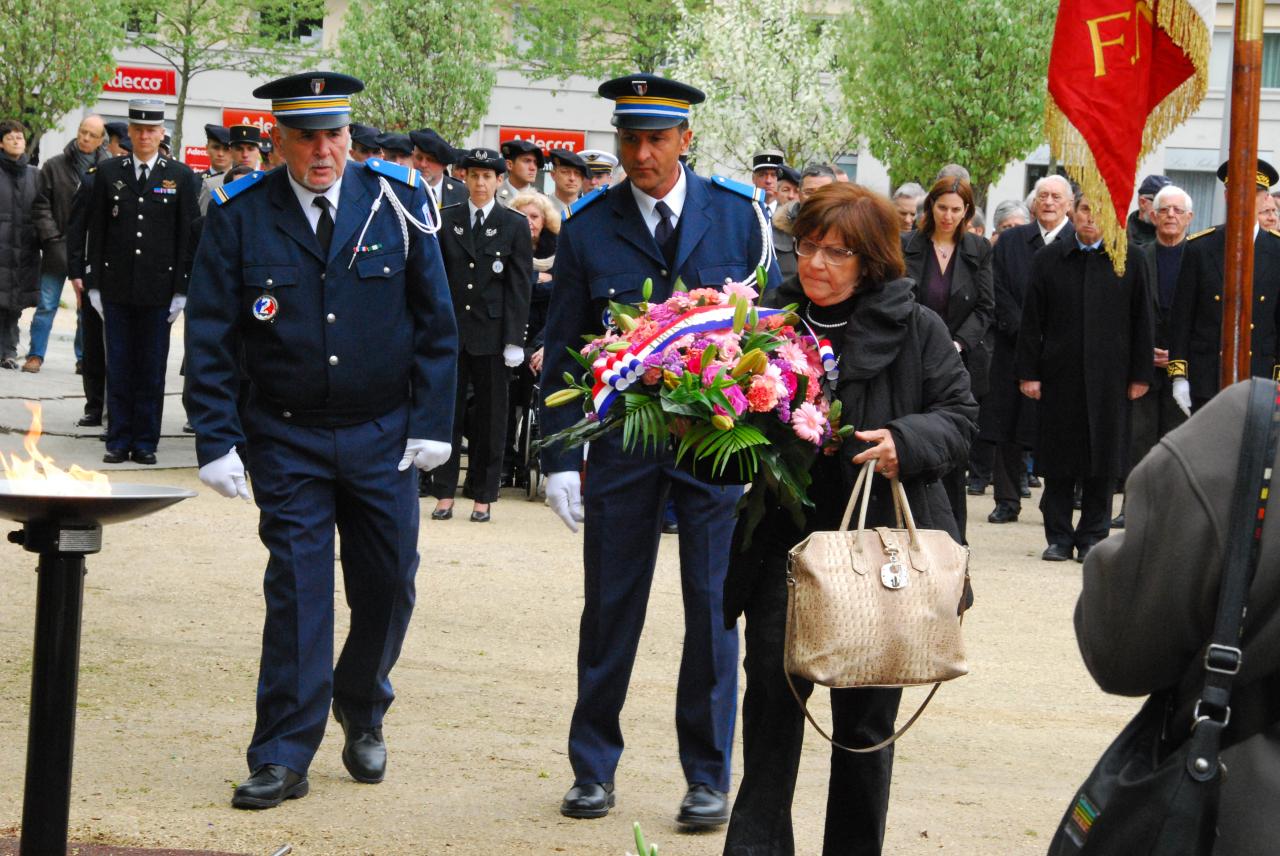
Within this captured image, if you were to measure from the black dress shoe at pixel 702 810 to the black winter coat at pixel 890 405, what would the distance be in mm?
964

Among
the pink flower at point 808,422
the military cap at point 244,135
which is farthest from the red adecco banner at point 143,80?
the pink flower at point 808,422

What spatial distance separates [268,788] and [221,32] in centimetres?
3767

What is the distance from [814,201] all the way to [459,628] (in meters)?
3.96

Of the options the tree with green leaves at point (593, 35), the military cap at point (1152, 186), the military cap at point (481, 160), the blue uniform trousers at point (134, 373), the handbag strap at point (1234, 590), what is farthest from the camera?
the tree with green leaves at point (593, 35)

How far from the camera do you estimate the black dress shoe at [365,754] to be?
5887 millimetres

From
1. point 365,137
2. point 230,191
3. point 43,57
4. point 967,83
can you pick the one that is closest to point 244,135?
point 365,137

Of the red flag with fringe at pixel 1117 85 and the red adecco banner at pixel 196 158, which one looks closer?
the red flag with fringe at pixel 1117 85

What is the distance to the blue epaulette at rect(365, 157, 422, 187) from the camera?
5.96m

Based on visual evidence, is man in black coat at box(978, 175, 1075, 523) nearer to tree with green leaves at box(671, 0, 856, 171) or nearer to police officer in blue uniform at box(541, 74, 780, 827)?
police officer in blue uniform at box(541, 74, 780, 827)

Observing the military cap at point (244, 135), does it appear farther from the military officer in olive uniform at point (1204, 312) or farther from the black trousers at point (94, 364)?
the military officer in olive uniform at point (1204, 312)

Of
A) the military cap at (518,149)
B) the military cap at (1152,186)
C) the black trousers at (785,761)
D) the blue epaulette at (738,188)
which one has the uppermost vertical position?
the military cap at (518,149)

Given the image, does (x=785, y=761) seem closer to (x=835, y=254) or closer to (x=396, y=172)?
(x=835, y=254)

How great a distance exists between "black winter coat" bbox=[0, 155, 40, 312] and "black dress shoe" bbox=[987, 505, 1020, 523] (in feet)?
30.6

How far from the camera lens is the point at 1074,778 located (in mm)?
6285
